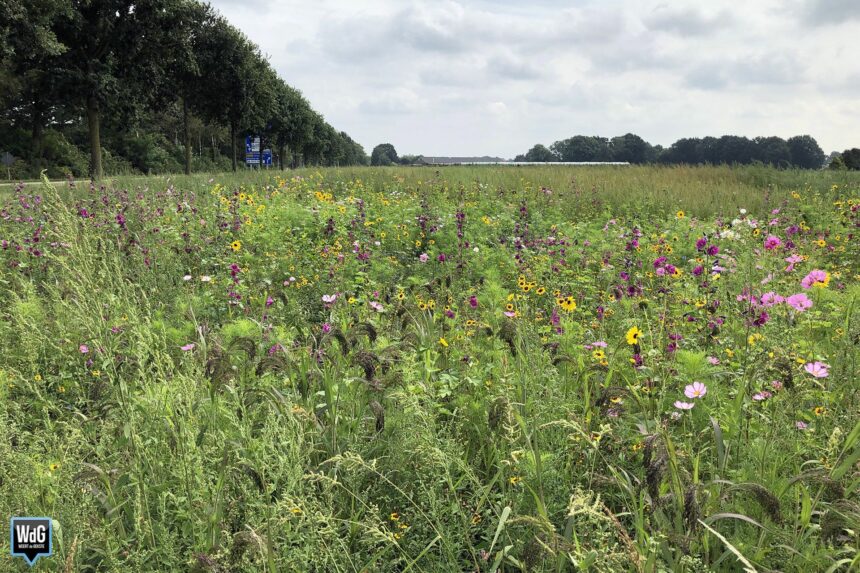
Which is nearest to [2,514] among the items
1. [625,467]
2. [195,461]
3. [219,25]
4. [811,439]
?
[195,461]

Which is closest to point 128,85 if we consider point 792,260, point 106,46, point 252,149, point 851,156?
point 106,46

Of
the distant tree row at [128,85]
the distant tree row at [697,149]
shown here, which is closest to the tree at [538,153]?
the distant tree row at [697,149]

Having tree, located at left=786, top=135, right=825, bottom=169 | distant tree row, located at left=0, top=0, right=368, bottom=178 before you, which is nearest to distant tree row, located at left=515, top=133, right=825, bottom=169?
tree, located at left=786, top=135, right=825, bottom=169

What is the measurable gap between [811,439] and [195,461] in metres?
2.11

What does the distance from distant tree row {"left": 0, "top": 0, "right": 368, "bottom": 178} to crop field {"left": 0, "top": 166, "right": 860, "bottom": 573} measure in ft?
44.4

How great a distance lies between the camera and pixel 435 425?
193 cm

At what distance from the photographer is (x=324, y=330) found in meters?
2.67

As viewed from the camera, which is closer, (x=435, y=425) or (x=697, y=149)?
(x=435, y=425)

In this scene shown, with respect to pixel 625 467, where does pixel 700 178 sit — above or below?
above

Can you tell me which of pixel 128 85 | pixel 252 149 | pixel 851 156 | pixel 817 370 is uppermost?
pixel 252 149

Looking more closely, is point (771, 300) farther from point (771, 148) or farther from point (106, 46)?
point (771, 148)

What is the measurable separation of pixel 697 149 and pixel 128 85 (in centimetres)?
7667

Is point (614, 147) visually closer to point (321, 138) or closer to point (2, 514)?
point (321, 138)

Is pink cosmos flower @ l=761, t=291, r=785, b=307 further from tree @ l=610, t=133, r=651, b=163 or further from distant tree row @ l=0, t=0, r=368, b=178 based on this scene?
tree @ l=610, t=133, r=651, b=163
